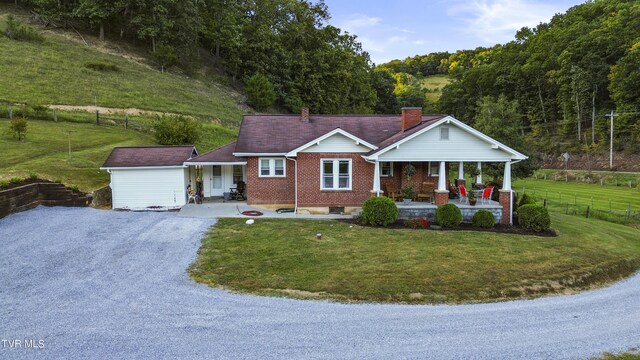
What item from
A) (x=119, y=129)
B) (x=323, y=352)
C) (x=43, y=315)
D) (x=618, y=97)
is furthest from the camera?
(x=618, y=97)

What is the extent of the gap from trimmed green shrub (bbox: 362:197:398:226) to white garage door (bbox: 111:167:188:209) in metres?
9.82

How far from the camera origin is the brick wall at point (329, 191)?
1906cm

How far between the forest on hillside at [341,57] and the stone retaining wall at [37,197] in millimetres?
38502

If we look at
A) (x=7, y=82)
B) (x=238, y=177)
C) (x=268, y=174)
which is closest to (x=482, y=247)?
(x=268, y=174)

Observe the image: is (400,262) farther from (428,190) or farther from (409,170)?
(428,190)

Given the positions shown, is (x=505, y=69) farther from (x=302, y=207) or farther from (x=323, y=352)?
(x=323, y=352)

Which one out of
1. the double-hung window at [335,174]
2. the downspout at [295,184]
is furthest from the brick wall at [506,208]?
the downspout at [295,184]

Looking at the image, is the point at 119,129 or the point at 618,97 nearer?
the point at 119,129

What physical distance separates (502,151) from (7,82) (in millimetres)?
41560

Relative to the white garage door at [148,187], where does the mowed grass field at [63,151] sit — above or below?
above

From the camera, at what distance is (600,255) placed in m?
14.0

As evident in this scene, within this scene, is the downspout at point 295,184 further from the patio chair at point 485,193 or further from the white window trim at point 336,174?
the patio chair at point 485,193

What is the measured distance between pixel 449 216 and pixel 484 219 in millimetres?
1550

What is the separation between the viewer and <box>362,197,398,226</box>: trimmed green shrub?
16531 mm
